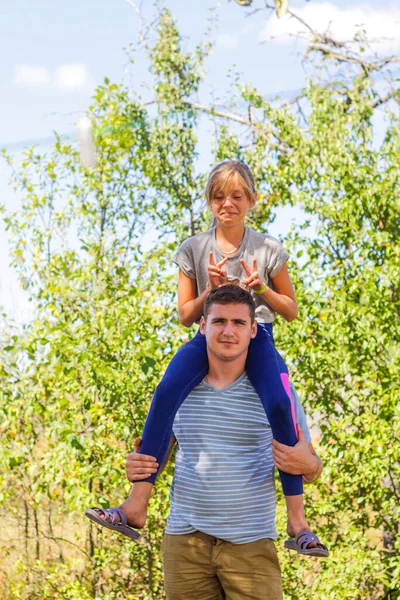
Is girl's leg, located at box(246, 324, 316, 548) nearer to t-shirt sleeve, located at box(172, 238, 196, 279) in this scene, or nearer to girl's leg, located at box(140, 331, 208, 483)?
girl's leg, located at box(140, 331, 208, 483)

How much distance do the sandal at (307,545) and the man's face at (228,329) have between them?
0.58m

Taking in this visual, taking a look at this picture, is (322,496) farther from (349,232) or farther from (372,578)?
(349,232)

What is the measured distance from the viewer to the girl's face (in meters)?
2.74

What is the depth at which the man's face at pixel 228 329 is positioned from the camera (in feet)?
8.20

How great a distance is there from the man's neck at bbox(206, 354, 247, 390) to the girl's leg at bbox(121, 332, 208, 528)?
0.03 meters

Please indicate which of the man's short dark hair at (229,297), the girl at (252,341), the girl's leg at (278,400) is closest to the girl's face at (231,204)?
the girl at (252,341)

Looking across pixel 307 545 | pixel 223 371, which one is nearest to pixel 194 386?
pixel 223 371

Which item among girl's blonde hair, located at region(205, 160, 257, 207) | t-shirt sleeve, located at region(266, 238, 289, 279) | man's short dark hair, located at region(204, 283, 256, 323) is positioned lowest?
man's short dark hair, located at region(204, 283, 256, 323)

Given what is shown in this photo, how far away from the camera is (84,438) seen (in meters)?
4.87

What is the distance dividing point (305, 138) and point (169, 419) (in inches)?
163

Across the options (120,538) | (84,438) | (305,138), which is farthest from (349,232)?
(120,538)

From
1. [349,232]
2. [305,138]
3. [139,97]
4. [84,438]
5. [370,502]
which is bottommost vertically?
[370,502]

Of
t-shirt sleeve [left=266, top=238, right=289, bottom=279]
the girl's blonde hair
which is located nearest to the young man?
t-shirt sleeve [left=266, top=238, right=289, bottom=279]

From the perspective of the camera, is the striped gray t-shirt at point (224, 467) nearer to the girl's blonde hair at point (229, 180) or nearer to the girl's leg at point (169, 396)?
the girl's leg at point (169, 396)
